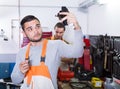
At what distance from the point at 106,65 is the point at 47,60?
4.62 ft

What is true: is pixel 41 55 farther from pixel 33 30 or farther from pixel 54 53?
pixel 33 30

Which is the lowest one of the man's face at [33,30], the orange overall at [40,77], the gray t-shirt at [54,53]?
the orange overall at [40,77]

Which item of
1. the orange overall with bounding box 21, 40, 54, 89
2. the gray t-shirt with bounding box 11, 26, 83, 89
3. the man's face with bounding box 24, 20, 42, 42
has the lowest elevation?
the orange overall with bounding box 21, 40, 54, 89

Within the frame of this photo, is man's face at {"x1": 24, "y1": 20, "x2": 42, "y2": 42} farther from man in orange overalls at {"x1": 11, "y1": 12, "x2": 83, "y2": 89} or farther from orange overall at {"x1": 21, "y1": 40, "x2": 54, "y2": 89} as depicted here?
orange overall at {"x1": 21, "y1": 40, "x2": 54, "y2": 89}

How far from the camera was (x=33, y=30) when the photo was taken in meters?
1.75

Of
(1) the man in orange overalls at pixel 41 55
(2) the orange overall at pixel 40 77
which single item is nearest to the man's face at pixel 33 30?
(1) the man in orange overalls at pixel 41 55

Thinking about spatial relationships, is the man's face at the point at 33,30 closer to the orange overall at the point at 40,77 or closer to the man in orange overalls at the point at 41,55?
the man in orange overalls at the point at 41,55

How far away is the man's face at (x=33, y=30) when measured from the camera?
174 centimetres

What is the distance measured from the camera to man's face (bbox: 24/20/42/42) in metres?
1.74

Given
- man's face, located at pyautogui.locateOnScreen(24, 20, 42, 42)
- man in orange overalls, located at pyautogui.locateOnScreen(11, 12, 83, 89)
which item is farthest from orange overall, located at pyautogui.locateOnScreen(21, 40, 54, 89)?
man's face, located at pyautogui.locateOnScreen(24, 20, 42, 42)

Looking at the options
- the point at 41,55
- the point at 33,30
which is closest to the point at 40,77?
the point at 41,55

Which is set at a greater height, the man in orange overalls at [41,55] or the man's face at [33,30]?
the man's face at [33,30]

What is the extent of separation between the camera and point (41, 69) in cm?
170

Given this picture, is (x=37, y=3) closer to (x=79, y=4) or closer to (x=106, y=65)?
(x=79, y=4)
